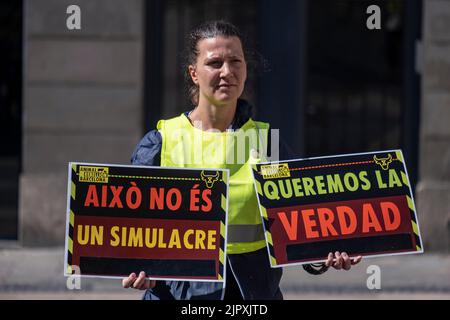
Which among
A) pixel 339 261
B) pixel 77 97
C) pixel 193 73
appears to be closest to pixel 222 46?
pixel 193 73

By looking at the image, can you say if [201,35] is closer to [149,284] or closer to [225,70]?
[225,70]

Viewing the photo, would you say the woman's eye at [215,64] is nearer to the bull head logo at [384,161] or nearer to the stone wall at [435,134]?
the bull head logo at [384,161]

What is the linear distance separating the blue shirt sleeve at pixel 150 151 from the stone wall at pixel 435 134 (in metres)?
6.90

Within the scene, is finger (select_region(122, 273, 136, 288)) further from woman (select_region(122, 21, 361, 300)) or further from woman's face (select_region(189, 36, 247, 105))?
woman's face (select_region(189, 36, 247, 105))

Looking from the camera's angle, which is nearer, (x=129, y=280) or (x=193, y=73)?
(x=129, y=280)

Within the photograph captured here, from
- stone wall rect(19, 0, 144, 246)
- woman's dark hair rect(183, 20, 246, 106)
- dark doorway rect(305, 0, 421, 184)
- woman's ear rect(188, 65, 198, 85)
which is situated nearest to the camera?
woman's dark hair rect(183, 20, 246, 106)

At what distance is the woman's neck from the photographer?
10.9 ft

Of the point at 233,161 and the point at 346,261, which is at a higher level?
the point at 233,161

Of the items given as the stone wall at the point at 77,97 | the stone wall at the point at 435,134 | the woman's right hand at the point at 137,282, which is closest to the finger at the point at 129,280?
the woman's right hand at the point at 137,282

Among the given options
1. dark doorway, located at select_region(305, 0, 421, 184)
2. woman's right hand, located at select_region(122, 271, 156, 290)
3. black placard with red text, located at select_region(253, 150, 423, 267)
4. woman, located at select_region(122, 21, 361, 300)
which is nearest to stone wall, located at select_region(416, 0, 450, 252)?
dark doorway, located at select_region(305, 0, 421, 184)

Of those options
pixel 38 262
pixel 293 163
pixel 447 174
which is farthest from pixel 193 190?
pixel 447 174

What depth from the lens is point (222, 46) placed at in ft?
10.7

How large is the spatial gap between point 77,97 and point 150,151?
6.70 meters
